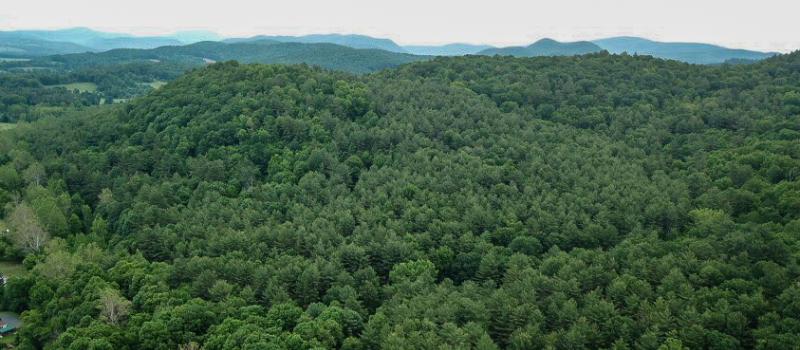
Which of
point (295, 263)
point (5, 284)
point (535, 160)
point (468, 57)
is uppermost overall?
point (468, 57)

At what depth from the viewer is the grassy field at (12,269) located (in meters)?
62.9

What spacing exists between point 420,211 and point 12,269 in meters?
45.7

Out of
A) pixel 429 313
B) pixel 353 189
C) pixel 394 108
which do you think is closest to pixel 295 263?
pixel 429 313

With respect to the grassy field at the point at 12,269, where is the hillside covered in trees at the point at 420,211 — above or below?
above

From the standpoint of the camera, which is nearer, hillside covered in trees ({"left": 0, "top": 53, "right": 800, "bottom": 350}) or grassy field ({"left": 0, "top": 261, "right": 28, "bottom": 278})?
hillside covered in trees ({"left": 0, "top": 53, "right": 800, "bottom": 350})

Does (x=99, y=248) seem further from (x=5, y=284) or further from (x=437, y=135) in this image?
(x=437, y=135)

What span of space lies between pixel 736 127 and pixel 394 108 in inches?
1951

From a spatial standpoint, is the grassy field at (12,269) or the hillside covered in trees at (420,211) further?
the grassy field at (12,269)

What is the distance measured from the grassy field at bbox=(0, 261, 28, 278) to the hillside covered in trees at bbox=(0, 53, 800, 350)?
1159mm

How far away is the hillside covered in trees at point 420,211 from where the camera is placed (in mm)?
41938

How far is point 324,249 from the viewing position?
55.3 meters

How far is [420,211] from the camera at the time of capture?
62.5m

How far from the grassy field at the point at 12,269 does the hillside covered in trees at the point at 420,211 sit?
1159 millimetres

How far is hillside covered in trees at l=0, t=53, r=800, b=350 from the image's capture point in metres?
41.9
